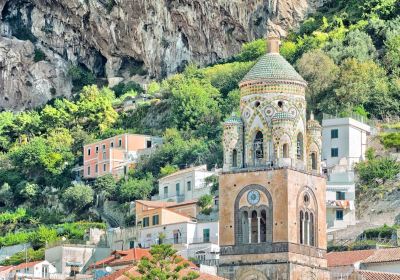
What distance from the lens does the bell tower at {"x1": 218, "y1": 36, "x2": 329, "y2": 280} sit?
78.8m

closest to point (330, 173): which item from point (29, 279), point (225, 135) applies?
point (29, 279)

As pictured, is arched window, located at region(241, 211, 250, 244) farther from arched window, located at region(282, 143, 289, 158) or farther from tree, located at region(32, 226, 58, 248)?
tree, located at region(32, 226, 58, 248)

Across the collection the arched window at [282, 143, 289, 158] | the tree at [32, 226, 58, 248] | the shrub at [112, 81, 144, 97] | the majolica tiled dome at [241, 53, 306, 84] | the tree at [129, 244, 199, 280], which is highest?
the shrub at [112, 81, 144, 97]

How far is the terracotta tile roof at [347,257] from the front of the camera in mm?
89812

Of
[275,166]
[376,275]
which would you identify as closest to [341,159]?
[376,275]

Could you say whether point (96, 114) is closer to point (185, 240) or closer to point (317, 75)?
point (317, 75)

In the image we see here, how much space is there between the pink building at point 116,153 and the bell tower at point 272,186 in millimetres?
51432

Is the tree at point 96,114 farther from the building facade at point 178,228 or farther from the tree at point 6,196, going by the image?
the building facade at point 178,228

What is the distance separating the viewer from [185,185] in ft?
399

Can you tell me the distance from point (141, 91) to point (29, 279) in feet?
178

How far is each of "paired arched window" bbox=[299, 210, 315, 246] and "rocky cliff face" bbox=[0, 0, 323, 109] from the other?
2571 inches

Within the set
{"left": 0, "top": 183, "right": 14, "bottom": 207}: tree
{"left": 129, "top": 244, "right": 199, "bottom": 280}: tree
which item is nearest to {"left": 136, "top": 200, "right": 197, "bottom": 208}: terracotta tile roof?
{"left": 0, "top": 183, "right": 14, "bottom": 207}: tree

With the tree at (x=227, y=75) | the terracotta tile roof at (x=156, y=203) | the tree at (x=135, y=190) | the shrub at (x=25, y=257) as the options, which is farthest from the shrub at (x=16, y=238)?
the tree at (x=227, y=75)

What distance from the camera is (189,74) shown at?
143 meters
